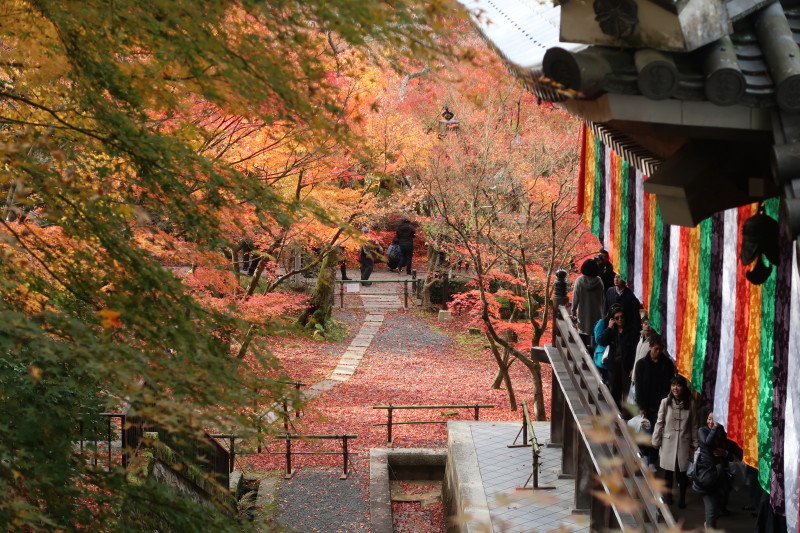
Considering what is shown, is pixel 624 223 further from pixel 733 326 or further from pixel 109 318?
pixel 109 318

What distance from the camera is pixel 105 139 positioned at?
4781mm

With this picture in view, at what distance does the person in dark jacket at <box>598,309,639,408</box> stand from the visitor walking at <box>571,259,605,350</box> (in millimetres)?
1564

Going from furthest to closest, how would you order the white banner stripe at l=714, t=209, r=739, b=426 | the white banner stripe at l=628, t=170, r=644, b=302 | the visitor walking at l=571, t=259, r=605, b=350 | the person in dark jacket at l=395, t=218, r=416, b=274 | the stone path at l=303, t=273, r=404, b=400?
1. the person in dark jacket at l=395, t=218, r=416, b=274
2. the stone path at l=303, t=273, r=404, b=400
3. the visitor walking at l=571, t=259, r=605, b=350
4. the white banner stripe at l=628, t=170, r=644, b=302
5. the white banner stripe at l=714, t=209, r=739, b=426

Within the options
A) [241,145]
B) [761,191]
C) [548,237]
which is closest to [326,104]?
[761,191]

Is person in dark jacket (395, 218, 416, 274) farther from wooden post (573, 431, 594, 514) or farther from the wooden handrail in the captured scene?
wooden post (573, 431, 594, 514)

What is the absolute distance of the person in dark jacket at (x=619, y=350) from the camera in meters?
11.3

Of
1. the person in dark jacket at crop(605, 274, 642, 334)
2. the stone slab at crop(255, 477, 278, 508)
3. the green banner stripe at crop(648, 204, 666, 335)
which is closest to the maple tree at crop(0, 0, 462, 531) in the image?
the green banner stripe at crop(648, 204, 666, 335)

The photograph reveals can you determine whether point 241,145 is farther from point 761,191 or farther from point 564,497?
point 761,191

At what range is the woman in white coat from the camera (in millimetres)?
9008

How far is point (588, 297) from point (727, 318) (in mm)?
6867

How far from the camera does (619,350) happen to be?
11.5 m

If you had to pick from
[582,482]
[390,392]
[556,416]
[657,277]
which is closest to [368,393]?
[390,392]

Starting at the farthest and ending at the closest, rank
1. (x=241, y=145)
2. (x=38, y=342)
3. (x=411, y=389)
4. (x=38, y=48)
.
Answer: (x=411, y=389) → (x=241, y=145) → (x=38, y=48) → (x=38, y=342)

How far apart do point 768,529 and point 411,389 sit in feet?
55.9
